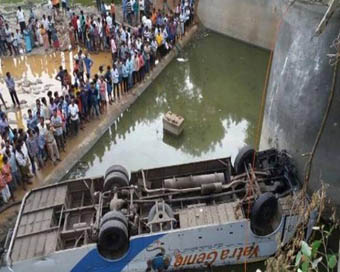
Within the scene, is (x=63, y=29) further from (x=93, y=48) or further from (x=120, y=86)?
(x=120, y=86)

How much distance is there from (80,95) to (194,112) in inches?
154

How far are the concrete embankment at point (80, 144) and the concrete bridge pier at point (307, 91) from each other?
5252 millimetres

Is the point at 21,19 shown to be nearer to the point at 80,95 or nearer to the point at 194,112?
the point at 80,95

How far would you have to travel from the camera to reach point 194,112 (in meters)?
14.8

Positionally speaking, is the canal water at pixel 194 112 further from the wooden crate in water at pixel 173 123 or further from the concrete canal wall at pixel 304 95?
the concrete canal wall at pixel 304 95

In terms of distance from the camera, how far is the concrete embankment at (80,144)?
1051cm

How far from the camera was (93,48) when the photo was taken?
56.5 feet

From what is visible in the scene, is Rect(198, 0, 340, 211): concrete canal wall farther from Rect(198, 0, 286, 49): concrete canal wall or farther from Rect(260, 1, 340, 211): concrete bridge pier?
Rect(198, 0, 286, 49): concrete canal wall

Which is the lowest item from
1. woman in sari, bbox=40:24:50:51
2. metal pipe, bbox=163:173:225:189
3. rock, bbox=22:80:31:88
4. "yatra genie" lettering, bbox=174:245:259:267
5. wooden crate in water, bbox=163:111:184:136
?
"yatra genie" lettering, bbox=174:245:259:267

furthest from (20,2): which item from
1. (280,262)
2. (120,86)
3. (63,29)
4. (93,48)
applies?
(280,262)

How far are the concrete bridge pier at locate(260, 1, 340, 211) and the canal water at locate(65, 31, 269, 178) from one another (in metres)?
2.88

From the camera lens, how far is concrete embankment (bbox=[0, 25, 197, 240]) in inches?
414

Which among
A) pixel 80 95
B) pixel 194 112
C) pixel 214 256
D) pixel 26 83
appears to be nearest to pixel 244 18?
pixel 194 112

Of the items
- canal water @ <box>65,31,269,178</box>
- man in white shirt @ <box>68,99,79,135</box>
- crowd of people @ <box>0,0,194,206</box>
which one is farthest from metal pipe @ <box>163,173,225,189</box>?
man in white shirt @ <box>68,99,79,135</box>
